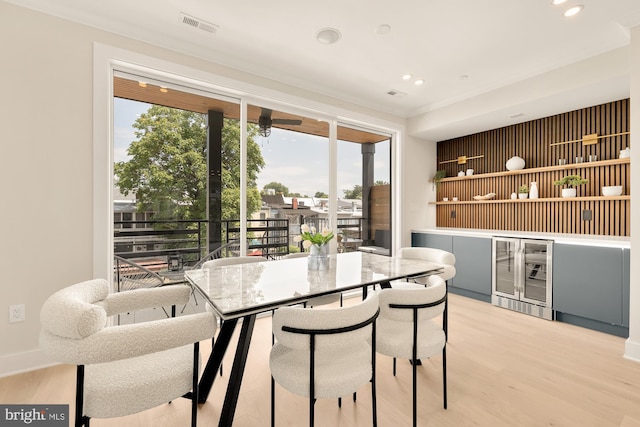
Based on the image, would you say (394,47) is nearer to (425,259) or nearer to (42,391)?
(425,259)

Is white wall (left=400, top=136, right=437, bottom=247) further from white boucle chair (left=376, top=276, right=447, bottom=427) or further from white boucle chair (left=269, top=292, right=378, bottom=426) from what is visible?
white boucle chair (left=269, top=292, right=378, bottom=426)

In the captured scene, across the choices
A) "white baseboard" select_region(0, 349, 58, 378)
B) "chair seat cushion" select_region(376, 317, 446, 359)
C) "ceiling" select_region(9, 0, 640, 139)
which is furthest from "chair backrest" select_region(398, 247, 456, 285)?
"white baseboard" select_region(0, 349, 58, 378)

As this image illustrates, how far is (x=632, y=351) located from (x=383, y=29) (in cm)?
346

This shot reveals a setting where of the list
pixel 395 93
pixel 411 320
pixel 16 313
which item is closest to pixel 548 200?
pixel 395 93

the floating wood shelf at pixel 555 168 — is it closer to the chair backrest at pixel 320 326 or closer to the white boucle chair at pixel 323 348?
the white boucle chair at pixel 323 348

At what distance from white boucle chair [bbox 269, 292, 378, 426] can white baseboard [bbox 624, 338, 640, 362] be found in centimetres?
258

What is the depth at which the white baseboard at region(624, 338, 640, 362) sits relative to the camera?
248 cm

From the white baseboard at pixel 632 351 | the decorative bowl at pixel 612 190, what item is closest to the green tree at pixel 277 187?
the white baseboard at pixel 632 351

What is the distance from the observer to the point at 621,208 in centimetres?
337

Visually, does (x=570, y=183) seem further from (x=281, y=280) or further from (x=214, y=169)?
(x=214, y=169)

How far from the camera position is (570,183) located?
12.2ft

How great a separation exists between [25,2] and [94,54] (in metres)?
0.49

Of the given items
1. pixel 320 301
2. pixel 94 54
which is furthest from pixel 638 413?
pixel 94 54

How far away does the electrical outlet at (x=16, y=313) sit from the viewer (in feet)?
7.44
